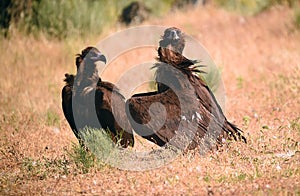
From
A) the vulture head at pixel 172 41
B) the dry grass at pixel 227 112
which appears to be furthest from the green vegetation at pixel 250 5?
the vulture head at pixel 172 41

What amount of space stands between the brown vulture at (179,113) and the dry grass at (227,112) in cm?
21

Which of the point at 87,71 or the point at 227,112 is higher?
the point at 87,71

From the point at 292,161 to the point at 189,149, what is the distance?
113 cm

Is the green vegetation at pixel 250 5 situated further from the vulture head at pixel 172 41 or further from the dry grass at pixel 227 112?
the vulture head at pixel 172 41

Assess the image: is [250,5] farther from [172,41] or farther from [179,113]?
[179,113]

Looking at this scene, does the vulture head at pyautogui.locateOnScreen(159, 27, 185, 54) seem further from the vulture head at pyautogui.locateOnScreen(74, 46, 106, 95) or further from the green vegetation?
the green vegetation

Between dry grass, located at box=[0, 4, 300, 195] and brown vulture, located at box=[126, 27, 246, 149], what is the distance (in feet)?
0.70

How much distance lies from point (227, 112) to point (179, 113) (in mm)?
3234

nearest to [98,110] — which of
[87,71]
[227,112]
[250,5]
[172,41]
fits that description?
[87,71]

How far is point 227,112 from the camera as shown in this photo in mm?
10344

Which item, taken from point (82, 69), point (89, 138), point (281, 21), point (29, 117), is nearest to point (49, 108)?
point (29, 117)

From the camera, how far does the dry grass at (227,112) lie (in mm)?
6496

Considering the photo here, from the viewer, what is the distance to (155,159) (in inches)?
281

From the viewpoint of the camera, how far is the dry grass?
6496 millimetres
